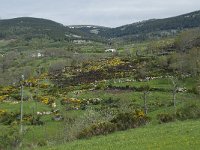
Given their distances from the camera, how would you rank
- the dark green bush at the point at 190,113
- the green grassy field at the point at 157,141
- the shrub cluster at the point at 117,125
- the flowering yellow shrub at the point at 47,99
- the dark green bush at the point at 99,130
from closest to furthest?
the green grassy field at the point at 157,141
the dark green bush at the point at 99,130
the shrub cluster at the point at 117,125
the dark green bush at the point at 190,113
the flowering yellow shrub at the point at 47,99

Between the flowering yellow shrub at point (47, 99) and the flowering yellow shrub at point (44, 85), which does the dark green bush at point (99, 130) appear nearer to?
the flowering yellow shrub at point (47, 99)

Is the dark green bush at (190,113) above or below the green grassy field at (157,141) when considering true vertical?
below

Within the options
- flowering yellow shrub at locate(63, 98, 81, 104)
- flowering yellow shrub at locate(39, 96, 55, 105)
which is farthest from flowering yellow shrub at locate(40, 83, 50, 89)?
flowering yellow shrub at locate(63, 98, 81, 104)

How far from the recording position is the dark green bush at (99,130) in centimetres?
3506

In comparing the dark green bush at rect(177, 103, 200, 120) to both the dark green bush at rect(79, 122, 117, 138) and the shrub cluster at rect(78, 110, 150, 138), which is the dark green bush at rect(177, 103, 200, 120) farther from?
the dark green bush at rect(79, 122, 117, 138)

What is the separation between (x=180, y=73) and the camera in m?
92.4

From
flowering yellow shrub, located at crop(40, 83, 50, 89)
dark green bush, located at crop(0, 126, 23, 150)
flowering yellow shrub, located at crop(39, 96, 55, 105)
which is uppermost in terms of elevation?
dark green bush, located at crop(0, 126, 23, 150)

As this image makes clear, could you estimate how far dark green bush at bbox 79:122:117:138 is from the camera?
35062 millimetres

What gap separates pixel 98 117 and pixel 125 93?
3064cm

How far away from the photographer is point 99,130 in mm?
35281

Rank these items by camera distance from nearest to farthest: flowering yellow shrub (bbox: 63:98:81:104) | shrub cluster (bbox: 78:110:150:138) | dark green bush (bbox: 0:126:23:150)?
dark green bush (bbox: 0:126:23:150) < shrub cluster (bbox: 78:110:150:138) < flowering yellow shrub (bbox: 63:98:81:104)

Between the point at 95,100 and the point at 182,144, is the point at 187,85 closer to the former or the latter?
the point at 95,100

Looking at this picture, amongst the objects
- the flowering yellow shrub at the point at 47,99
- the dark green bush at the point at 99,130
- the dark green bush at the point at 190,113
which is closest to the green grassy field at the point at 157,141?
the dark green bush at the point at 99,130

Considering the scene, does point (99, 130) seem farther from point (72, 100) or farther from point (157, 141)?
point (72, 100)
